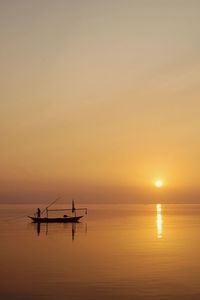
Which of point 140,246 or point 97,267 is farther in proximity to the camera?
point 140,246

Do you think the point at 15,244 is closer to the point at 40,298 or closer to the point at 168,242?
the point at 168,242

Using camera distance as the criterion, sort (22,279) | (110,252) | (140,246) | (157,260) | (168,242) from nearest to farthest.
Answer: (22,279)
(157,260)
(110,252)
(140,246)
(168,242)

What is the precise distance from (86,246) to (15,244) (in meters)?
9.03

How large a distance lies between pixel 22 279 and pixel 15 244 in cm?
2393

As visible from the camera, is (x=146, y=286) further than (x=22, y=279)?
No

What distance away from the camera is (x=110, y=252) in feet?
160

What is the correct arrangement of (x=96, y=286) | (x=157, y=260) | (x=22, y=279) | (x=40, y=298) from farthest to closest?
(x=157, y=260)
(x=22, y=279)
(x=96, y=286)
(x=40, y=298)

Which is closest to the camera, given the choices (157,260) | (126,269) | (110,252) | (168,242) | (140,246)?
(126,269)

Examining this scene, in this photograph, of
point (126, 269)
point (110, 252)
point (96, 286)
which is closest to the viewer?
point (96, 286)

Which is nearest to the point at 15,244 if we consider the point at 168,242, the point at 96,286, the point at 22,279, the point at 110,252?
the point at 110,252

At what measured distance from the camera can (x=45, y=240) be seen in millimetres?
62344

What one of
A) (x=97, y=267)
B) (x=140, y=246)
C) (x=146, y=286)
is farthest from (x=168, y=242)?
(x=146, y=286)

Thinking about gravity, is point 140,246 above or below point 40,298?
above

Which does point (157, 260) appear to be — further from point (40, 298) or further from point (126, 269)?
point (40, 298)
